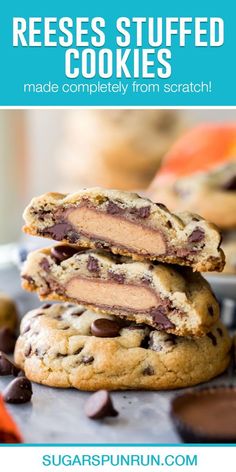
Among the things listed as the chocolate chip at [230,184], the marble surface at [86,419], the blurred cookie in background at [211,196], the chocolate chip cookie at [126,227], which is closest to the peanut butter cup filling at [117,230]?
the chocolate chip cookie at [126,227]

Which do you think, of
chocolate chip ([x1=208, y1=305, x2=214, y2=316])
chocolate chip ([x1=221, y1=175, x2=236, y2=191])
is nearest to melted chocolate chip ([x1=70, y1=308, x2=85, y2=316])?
chocolate chip ([x1=208, y1=305, x2=214, y2=316])

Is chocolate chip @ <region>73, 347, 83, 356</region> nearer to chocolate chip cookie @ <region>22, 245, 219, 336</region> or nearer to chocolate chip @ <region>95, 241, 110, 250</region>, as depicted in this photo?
chocolate chip cookie @ <region>22, 245, 219, 336</region>

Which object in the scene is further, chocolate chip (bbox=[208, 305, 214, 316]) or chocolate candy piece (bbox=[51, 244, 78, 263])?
chocolate candy piece (bbox=[51, 244, 78, 263])

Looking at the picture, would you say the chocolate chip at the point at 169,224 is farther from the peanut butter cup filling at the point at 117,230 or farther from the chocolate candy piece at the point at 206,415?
the chocolate candy piece at the point at 206,415

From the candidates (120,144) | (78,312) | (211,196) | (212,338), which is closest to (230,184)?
(211,196)

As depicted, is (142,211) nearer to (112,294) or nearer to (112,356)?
(112,294)

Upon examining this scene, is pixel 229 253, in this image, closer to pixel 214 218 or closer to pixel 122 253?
pixel 214 218

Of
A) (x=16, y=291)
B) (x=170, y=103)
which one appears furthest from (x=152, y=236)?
(x=16, y=291)
